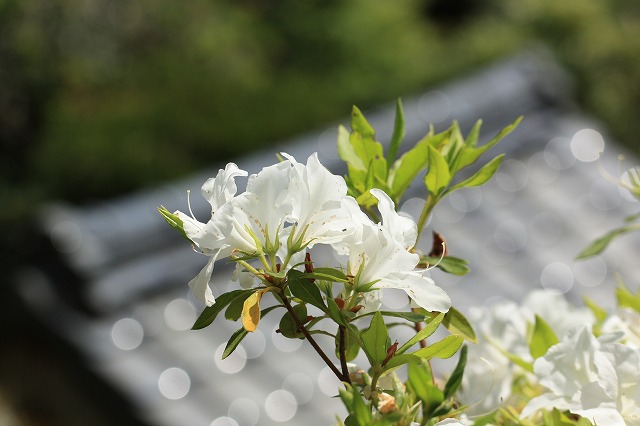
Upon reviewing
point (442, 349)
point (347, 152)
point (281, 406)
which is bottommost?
point (281, 406)

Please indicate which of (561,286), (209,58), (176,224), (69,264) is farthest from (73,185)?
(176,224)

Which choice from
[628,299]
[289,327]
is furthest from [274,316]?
[289,327]

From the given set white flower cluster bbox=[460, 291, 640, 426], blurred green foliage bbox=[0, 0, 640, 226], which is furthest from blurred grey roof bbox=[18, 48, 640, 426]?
white flower cluster bbox=[460, 291, 640, 426]

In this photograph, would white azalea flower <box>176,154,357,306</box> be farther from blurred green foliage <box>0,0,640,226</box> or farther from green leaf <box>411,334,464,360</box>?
blurred green foliage <box>0,0,640,226</box>

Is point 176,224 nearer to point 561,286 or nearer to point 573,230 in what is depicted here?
point 561,286

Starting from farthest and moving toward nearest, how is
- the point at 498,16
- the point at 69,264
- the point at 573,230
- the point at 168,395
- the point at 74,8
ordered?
the point at 498,16, the point at 74,8, the point at 573,230, the point at 69,264, the point at 168,395

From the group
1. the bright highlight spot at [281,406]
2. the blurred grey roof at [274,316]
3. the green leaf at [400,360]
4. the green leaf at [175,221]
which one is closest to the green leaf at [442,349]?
the green leaf at [400,360]

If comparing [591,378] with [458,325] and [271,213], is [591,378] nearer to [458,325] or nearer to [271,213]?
[458,325]
